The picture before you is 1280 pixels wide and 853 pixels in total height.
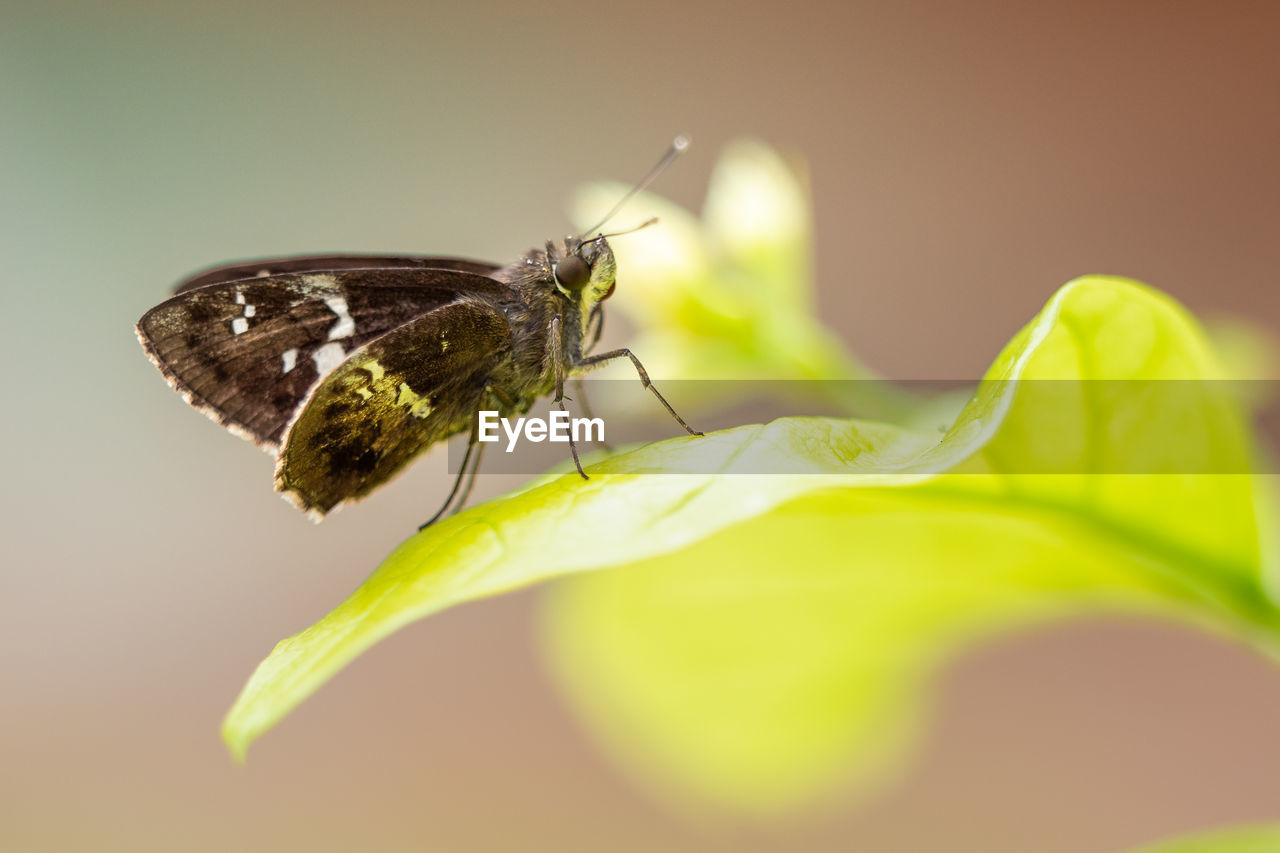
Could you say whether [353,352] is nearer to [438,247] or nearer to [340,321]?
[340,321]

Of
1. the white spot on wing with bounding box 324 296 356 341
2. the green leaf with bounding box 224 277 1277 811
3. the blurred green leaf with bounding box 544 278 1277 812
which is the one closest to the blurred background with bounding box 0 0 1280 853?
the blurred green leaf with bounding box 544 278 1277 812

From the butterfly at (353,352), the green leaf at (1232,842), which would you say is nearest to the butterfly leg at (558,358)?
the butterfly at (353,352)

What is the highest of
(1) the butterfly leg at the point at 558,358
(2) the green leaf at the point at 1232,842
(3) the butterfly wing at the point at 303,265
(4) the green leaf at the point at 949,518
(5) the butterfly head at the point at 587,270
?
(3) the butterfly wing at the point at 303,265

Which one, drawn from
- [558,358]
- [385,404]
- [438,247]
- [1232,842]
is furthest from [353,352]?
[438,247]

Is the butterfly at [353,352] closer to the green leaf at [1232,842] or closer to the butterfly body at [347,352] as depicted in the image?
the butterfly body at [347,352]

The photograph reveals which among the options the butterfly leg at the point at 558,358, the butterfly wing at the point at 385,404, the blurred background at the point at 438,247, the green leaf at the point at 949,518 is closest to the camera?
the green leaf at the point at 949,518

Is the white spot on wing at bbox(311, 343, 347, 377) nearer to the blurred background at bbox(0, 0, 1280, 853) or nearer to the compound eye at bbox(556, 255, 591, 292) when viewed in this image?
the compound eye at bbox(556, 255, 591, 292)

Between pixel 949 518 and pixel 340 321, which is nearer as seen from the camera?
pixel 949 518
